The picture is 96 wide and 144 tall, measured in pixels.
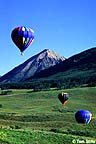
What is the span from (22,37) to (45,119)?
43859 millimetres

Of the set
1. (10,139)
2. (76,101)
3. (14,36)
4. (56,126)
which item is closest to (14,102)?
(76,101)

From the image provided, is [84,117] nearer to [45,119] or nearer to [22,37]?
[22,37]

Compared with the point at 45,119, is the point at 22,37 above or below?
above

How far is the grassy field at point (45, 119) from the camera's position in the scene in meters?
51.1

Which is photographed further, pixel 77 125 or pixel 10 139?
pixel 77 125

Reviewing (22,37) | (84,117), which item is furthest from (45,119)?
(22,37)

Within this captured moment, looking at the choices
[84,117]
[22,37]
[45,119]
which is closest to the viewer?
[22,37]

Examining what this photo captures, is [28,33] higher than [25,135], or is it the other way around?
[28,33]

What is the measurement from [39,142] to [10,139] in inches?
157

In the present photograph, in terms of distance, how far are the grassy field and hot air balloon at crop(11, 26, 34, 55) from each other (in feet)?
35.3

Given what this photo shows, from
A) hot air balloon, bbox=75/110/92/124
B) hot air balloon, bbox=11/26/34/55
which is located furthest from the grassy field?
hot air balloon, bbox=11/26/34/55

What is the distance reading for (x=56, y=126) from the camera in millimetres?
73875

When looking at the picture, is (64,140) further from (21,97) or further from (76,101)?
(21,97)

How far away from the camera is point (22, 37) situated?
56.8 m
